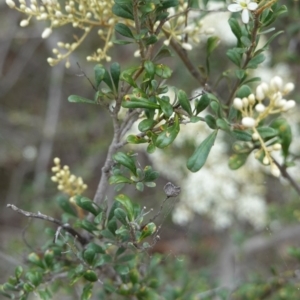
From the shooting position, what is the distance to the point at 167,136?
763mm

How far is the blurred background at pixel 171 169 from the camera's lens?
191 centimetres

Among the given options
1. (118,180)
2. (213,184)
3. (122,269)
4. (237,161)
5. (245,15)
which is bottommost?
(213,184)

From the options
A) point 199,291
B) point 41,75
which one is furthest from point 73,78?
point 199,291

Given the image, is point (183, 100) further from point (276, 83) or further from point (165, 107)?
point (276, 83)

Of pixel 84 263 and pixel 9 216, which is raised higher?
pixel 84 263

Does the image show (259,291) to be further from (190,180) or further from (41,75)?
(41,75)

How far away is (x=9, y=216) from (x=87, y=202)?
2.94 meters

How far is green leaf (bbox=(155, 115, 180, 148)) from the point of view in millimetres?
758

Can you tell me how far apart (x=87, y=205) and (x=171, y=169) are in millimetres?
1101

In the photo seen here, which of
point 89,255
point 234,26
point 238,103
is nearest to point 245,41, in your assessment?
point 234,26

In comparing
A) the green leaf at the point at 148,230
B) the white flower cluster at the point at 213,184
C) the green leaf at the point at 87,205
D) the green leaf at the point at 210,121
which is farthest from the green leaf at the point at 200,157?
the white flower cluster at the point at 213,184

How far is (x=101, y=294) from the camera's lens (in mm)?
1246

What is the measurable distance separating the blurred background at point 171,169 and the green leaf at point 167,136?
18 cm

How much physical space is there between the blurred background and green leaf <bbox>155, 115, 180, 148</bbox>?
184mm
